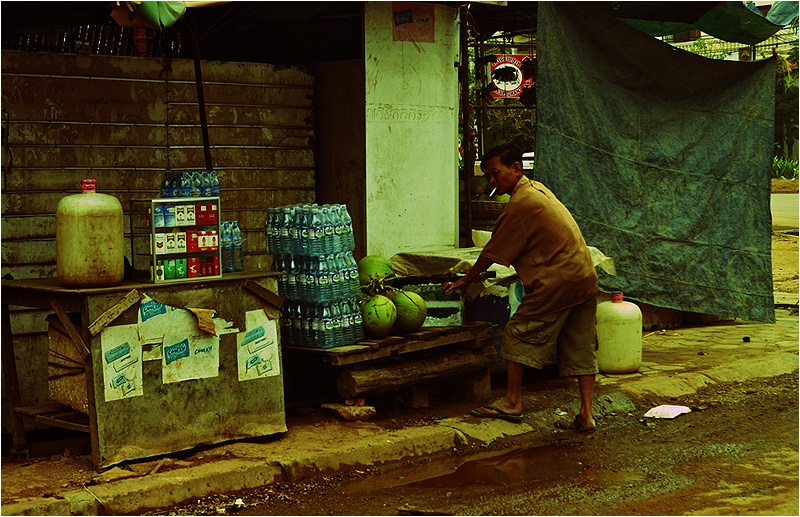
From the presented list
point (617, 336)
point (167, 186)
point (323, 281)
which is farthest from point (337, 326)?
point (617, 336)

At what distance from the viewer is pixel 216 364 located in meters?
6.75

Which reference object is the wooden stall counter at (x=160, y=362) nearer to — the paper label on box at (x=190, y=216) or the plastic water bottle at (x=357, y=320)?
the paper label on box at (x=190, y=216)

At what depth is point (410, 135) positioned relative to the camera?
9461 mm

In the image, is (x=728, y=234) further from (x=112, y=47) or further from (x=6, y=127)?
(x=6, y=127)

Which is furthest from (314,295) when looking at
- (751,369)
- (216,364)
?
(751,369)

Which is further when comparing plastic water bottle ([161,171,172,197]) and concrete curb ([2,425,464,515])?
plastic water bottle ([161,171,172,197])

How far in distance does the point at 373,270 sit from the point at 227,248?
1.48 meters

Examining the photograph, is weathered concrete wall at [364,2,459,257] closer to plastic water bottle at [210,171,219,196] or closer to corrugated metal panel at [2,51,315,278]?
corrugated metal panel at [2,51,315,278]

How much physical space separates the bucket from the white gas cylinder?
4.67 meters

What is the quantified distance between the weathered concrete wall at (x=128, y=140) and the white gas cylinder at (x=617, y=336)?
2.86m

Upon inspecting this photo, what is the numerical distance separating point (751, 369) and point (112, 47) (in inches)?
250

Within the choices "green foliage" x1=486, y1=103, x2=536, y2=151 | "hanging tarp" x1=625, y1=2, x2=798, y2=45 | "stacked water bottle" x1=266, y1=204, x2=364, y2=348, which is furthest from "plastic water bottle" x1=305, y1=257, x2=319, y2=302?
"green foliage" x1=486, y1=103, x2=536, y2=151

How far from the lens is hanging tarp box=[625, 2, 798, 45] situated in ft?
34.2

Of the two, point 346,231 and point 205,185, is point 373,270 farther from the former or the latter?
point 205,185
